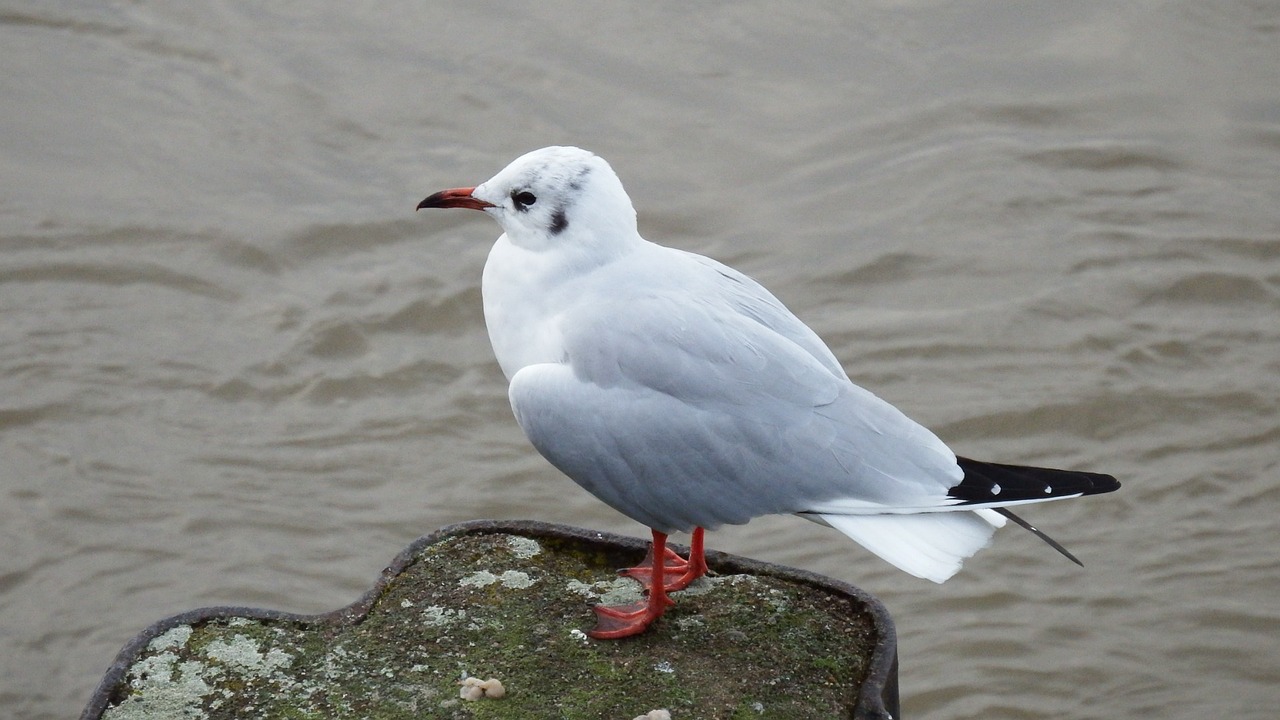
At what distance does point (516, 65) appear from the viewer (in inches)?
309

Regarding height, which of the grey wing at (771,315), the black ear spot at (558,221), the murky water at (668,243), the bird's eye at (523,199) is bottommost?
the murky water at (668,243)

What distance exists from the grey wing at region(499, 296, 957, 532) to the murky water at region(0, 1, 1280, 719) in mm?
1986

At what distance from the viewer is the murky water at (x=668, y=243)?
5117mm

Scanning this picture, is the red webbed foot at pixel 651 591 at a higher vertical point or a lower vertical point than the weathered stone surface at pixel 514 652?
higher

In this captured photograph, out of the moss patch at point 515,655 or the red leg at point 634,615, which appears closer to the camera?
the moss patch at point 515,655

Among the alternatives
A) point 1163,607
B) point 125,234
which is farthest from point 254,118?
point 1163,607

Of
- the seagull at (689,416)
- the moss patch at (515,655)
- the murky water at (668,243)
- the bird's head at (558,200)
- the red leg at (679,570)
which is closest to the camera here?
the moss patch at (515,655)

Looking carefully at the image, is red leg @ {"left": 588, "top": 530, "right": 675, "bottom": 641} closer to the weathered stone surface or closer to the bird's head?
the weathered stone surface

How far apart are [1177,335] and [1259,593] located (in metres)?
1.56

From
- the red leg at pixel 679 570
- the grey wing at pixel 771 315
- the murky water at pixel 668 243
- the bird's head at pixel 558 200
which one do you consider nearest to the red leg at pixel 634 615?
the red leg at pixel 679 570

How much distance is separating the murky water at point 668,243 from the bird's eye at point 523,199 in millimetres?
2441

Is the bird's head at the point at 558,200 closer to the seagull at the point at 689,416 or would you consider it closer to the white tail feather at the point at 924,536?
the seagull at the point at 689,416

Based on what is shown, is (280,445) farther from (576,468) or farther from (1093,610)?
(1093,610)

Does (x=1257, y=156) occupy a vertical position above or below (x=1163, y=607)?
above
